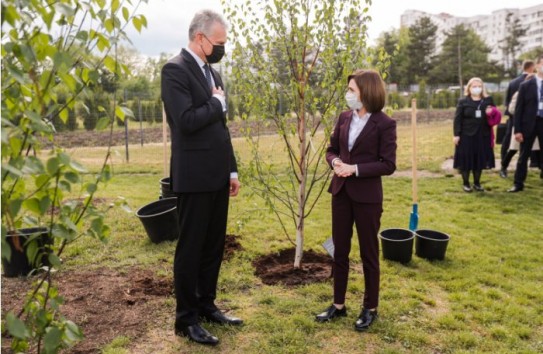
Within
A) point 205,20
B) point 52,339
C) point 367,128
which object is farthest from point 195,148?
point 52,339

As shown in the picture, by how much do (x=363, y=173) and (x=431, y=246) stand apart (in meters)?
2.13

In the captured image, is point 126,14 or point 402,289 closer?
point 126,14

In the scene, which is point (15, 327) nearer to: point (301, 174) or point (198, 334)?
point (198, 334)

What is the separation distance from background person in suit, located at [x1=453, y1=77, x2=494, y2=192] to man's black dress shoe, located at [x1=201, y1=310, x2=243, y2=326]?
600cm

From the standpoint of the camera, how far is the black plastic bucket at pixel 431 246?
5.04 metres

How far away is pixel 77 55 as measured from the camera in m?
1.73

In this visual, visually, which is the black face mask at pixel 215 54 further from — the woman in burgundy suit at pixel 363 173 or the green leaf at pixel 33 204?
the green leaf at pixel 33 204

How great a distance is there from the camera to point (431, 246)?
5066 mm

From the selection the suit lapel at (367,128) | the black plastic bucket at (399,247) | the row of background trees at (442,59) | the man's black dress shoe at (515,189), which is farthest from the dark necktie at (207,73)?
the row of background trees at (442,59)

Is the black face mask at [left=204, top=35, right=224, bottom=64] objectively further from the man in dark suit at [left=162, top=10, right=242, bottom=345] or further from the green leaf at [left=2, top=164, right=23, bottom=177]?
the green leaf at [left=2, top=164, right=23, bottom=177]

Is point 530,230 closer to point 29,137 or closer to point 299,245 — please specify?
point 299,245

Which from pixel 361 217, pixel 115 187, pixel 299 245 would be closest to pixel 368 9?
pixel 361 217

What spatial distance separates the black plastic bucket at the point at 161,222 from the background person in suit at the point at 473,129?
17.3ft

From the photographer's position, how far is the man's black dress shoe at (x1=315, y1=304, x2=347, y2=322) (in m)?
3.74
